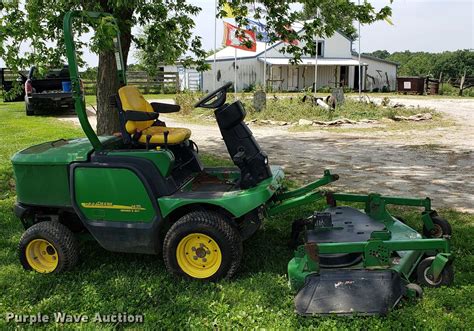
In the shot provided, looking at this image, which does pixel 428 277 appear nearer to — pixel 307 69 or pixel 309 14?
pixel 309 14

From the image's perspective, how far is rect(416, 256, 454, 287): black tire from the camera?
10.9 feet

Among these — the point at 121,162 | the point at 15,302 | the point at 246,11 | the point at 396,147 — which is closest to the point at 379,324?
the point at 121,162

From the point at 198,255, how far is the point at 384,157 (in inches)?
222

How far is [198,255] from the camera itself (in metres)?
3.63

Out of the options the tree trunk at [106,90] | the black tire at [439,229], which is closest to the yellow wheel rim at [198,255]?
the black tire at [439,229]

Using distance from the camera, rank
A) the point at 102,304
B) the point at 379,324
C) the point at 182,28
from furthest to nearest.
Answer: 1. the point at 182,28
2. the point at 102,304
3. the point at 379,324

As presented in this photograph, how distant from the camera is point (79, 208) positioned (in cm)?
371

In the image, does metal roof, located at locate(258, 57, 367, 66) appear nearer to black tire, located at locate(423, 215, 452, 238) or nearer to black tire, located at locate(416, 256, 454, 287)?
black tire, located at locate(423, 215, 452, 238)

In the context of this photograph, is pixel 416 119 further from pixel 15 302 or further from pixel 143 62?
pixel 15 302

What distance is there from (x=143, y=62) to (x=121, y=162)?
3.96 m

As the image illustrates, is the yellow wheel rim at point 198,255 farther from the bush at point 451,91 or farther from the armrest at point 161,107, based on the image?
the bush at point 451,91

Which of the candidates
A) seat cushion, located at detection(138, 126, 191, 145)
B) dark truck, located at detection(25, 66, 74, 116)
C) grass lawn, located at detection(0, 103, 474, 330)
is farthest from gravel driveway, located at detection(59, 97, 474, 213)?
dark truck, located at detection(25, 66, 74, 116)

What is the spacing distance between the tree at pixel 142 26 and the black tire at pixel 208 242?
5.64 ft


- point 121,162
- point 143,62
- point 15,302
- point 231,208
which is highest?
point 143,62
